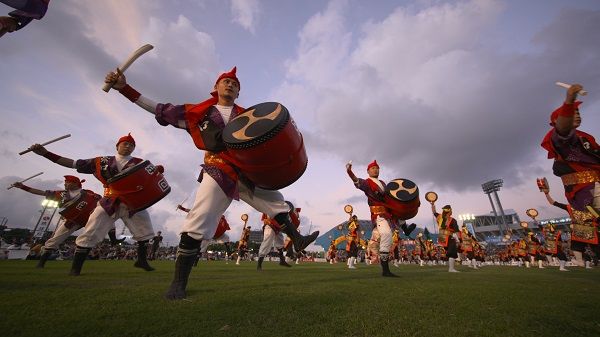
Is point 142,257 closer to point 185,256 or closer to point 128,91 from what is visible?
point 185,256

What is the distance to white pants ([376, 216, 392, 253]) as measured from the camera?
6.54m

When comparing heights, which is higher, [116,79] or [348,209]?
[348,209]

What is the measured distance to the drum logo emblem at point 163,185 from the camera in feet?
19.8

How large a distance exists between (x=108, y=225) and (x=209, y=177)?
13.2ft

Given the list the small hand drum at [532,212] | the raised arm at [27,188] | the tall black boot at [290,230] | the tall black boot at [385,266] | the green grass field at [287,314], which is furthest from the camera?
the small hand drum at [532,212]

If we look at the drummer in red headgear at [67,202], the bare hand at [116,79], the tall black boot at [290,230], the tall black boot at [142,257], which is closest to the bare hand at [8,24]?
the bare hand at [116,79]

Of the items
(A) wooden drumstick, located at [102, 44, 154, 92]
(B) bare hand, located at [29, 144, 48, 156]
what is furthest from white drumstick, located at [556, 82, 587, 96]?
(B) bare hand, located at [29, 144, 48, 156]

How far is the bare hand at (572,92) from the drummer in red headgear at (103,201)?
726cm

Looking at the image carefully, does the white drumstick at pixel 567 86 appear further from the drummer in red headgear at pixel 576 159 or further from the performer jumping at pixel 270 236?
the performer jumping at pixel 270 236

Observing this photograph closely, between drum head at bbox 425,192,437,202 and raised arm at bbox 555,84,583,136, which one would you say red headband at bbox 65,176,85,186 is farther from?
drum head at bbox 425,192,437,202

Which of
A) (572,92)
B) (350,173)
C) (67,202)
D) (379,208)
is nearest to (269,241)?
(379,208)

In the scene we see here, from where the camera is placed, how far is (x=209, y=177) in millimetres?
3316

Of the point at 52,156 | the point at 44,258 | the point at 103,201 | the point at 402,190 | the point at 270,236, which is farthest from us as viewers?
the point at 270,236

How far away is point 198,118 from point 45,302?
92.2 inches
